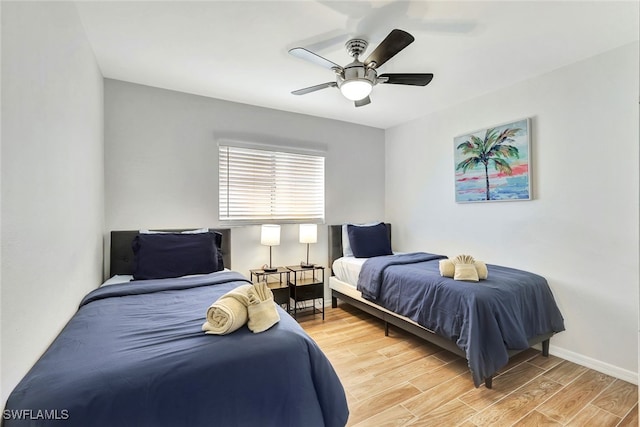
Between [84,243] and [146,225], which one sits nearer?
[84,243]

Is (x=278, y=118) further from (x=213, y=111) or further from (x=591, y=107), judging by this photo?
(x=591, y=107)

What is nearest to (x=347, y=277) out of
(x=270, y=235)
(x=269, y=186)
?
(x=270, y=235)

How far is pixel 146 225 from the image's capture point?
2.96 metres

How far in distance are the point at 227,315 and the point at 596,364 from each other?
2980 millimetres

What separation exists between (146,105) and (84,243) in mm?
1626

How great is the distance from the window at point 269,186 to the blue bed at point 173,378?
1922 mm

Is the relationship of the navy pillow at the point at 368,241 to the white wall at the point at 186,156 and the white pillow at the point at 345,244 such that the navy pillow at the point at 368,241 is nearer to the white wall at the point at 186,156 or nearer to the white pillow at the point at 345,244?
the white pillow at the point at 345,244

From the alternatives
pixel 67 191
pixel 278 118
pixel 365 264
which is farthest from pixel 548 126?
pixel 67 191

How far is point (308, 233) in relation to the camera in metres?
3.57

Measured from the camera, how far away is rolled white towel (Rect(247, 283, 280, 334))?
4.70ft

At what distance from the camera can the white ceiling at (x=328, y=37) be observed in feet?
6.10

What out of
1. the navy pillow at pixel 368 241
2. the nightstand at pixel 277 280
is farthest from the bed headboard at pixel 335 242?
the nightstand at pixel 277 280

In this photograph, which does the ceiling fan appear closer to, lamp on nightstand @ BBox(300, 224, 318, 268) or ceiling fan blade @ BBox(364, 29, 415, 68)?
ceiling fan blade @ BBox(364, 29, 415, 68)

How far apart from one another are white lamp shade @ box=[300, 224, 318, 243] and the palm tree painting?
1765 millimetres
